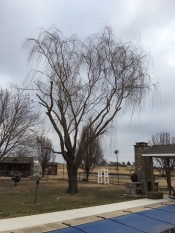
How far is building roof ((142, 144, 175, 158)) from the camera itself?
11375 millimetres

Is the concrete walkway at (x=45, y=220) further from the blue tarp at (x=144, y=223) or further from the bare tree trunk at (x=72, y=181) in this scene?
A: the bare tree trunk at (x=72, y=181)

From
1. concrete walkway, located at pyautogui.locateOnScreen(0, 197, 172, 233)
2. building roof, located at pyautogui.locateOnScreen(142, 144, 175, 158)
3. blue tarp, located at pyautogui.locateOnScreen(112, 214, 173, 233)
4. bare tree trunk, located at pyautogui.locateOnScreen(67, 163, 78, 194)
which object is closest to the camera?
concrete walkway, located at pyautogui.locateOnScreen(0, 197, 172, 233)

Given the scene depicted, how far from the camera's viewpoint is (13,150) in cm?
2003

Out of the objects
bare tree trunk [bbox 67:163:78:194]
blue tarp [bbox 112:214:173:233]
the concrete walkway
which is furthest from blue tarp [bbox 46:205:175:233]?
bare tree trunk [bbox 67:163:78:194]

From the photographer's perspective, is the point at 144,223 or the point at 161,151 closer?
the point at 144,223

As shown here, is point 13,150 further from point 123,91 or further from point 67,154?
point 123,91

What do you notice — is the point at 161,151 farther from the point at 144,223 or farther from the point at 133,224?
the point at 133,224

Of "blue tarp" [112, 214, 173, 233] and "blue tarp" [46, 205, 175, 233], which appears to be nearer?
"blue tarp" [46, 205, 175, 233]

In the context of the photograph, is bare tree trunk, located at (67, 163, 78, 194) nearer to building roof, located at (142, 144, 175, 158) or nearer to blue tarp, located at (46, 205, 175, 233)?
building roof, located at (142, 144, 175, 158)

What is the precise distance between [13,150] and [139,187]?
38.5 feet

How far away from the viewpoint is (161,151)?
1175cm

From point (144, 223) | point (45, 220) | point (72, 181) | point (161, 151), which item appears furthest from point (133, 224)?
point (72, 181)

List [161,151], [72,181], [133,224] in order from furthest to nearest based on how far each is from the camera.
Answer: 1. [72,181]
2. [161,151]
3. [133,224]

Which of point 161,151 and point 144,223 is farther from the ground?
point 161,151
